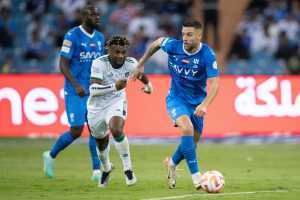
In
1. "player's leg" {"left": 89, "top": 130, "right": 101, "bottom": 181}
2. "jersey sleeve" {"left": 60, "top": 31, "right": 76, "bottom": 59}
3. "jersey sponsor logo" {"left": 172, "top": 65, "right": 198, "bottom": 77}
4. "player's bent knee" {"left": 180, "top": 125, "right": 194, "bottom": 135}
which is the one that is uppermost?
"jersey sleeve" {"left": 60, "top": 31, "right": 76, "bottom": 59}

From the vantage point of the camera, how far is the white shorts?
41.2 ft

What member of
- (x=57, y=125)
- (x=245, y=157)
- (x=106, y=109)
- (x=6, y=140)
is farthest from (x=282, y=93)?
(x=106, y=109)

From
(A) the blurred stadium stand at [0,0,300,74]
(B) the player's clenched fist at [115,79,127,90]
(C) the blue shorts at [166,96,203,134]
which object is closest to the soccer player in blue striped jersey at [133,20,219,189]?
(C) the blue shorts at [166,96,203,134]

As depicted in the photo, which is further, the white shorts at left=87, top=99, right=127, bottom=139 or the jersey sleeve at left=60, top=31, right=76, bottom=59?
the jersey sleeve at left=60, top=31, right=76, bottom=59

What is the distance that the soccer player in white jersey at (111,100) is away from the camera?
1241cm

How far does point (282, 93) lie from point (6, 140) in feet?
21.9

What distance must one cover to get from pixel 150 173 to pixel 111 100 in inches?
112

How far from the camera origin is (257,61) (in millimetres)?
25125

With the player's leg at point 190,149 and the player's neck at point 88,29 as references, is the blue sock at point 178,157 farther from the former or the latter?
the player's neck at point 88,29

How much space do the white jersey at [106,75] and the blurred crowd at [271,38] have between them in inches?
485

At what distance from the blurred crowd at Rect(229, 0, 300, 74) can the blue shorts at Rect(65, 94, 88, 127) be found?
1118 cm

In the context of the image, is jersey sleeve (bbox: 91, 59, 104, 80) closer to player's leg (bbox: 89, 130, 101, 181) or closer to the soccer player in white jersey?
the soccer player in white jersey

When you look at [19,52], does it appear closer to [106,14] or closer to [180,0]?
[106,14]

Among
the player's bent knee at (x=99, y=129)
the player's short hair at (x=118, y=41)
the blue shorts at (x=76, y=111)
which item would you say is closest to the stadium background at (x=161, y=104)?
the player's bent knee at (x=99, y=129)
